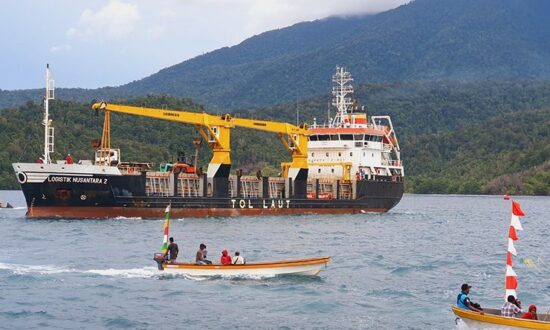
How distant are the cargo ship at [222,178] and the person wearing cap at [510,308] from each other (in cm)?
3817

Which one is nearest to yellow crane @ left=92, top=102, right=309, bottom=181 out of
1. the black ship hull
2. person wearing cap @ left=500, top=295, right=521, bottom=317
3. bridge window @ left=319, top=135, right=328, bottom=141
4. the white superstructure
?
the black ship hull

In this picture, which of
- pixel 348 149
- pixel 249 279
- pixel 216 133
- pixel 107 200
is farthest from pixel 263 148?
pixel 249 279

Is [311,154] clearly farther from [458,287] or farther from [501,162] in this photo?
[501,162]

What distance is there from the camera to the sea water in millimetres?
27125

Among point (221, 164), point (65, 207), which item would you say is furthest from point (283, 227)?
point (65, 207)

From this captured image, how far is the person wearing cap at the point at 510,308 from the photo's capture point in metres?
23.7

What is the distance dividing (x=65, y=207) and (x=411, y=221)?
28.3 meters

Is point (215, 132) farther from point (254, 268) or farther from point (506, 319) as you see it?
point (506, 319)

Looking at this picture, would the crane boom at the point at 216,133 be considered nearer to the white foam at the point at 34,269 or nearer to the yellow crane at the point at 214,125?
the yellow crane at the point at 214,125

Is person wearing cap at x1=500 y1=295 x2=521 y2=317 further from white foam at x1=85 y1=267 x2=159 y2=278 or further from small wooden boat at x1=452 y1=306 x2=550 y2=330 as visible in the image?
white foam at x1=85 y1=267 x2=159 y2=278

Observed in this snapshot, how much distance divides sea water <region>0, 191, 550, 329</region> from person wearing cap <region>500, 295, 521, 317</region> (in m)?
2.67

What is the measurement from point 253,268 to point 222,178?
33.3 m

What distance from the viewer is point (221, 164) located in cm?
6556

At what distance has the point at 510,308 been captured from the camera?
77.6 ft
